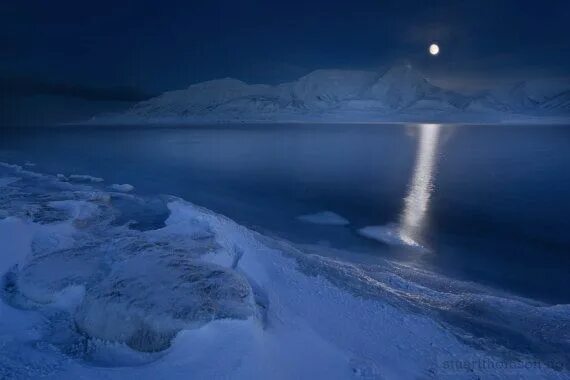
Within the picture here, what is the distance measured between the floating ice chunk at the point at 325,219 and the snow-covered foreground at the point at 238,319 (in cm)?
513

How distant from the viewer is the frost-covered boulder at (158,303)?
198 inches

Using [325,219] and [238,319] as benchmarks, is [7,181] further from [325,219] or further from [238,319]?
[238,319]

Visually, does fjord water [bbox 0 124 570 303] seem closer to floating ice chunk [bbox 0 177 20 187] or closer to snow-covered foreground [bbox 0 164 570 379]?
snow-covered foreground [bbox 0 164 570 379]

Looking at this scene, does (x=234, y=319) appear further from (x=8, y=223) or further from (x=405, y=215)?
(x=405, y=215)

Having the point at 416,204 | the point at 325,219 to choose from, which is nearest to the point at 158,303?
the point at 325,219

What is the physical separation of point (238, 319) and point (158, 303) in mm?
1162

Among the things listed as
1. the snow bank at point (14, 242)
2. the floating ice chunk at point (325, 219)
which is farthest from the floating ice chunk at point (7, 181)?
the floating ice chunk at point (325, 219)

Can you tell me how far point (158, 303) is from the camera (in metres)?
5.34

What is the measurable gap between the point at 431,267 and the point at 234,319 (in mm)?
5971

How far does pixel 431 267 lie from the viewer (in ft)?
30.7

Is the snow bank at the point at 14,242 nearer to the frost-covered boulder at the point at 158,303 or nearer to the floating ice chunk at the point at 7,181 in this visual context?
the frost-covered boulder at the point at 158,303

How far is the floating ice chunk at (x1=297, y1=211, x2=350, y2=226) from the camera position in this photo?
43.4ft

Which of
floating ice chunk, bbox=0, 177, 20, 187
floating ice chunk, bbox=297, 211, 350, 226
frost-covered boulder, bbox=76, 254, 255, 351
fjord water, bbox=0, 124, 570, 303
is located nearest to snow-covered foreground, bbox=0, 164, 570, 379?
frost-covered boulder, bbox=76, 254, 255, 351

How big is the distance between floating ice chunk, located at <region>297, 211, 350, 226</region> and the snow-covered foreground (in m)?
5.13
